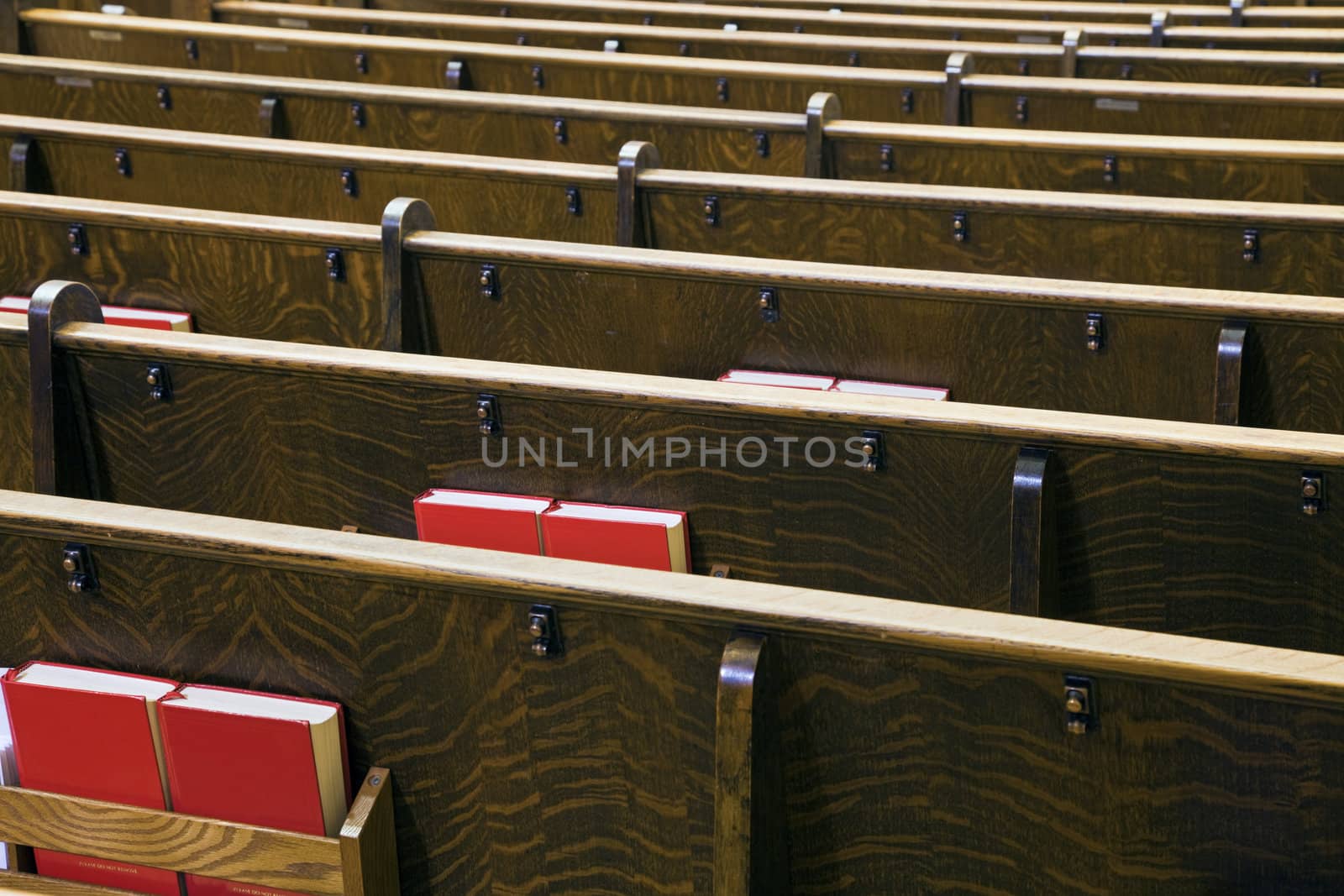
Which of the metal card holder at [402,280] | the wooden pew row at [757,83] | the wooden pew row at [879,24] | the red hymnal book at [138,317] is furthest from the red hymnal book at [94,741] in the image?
the wooden pew row at [879,24]

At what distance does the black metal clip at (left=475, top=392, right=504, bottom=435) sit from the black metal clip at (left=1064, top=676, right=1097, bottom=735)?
1.78ft

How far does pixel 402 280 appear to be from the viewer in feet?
4.74

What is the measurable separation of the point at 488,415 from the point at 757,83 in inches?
56.3

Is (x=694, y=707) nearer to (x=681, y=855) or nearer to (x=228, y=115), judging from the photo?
(x=681, y=855)

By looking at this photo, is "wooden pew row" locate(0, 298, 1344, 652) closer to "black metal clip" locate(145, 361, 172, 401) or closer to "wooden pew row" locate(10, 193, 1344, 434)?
"black metal clip" locate(145, 361, 172, 401)

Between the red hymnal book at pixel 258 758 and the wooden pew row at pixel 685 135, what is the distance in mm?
1267

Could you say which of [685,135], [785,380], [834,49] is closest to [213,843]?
[785,380]

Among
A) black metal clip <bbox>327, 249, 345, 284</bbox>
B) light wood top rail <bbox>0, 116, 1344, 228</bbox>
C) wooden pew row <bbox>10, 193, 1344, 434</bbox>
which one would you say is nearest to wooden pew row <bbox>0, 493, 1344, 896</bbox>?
wooden pew row <bbox>10, 193, 1344, 434</bbox>

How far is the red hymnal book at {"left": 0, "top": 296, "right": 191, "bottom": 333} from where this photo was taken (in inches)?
60.9

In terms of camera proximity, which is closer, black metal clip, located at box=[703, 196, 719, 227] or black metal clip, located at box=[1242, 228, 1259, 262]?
black metal clip, located at box=[1242, 228, 1259, 262]

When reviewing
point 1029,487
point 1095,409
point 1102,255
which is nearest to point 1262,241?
point 1102,255

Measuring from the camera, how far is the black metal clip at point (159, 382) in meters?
1.21

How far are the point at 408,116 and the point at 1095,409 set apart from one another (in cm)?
128

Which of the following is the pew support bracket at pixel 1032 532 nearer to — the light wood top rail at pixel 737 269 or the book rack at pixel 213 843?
the light wood top rail at pixel 737 269
